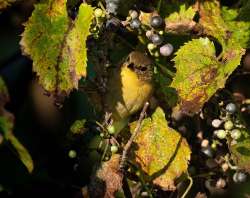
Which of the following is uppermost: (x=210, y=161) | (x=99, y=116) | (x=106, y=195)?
(x=99, y=116)

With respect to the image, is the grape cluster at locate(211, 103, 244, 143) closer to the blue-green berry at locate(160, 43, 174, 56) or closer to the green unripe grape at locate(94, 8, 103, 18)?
the blue-green berry at locate(160, 43, 174, 56)

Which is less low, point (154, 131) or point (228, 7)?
point (228, 7)

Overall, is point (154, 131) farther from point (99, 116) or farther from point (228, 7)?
point (228, 7)

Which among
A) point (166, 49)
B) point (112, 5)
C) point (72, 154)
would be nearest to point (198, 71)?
point (166, 49)

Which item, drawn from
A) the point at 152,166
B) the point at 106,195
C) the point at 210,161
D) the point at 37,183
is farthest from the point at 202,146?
the point at 37,183

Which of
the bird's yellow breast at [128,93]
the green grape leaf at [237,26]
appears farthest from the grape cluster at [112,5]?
the green grape leaf at [237,26]

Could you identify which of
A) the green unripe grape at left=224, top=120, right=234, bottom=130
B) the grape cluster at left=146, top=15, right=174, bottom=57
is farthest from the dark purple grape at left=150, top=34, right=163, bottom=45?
the green unripe grape at left=224, top=120, right=234, bottom=130
